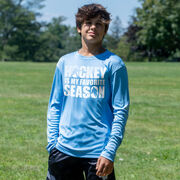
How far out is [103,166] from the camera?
8.48ft

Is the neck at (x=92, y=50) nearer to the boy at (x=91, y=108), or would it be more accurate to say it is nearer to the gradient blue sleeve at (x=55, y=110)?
the boy at (x=91, y=108)

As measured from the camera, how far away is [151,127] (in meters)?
8.88

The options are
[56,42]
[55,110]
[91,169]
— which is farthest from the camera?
[56,42]

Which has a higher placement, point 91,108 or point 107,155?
point 91,108

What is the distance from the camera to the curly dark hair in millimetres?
2762

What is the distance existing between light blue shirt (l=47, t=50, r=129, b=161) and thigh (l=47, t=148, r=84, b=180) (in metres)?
0.05

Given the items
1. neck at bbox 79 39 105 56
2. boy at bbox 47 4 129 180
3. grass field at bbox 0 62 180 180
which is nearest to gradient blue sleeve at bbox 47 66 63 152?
boy at bbox 47 4 129 180

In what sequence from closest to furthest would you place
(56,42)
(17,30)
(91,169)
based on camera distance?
(91,169) < (17,30) < (56,42)

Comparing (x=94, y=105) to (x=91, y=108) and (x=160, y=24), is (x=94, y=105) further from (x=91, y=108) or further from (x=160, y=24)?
(x=160, y=24)

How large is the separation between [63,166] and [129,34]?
75590 mm

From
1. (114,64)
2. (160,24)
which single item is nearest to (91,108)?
(114,64)

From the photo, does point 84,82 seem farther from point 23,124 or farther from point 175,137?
point 23,124

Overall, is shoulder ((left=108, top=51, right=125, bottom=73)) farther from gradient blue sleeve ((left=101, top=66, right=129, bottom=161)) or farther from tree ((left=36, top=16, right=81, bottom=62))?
tree ((left=36, top=16, right=81, bottom=62))

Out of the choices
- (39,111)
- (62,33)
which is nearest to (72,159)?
(39,111)
